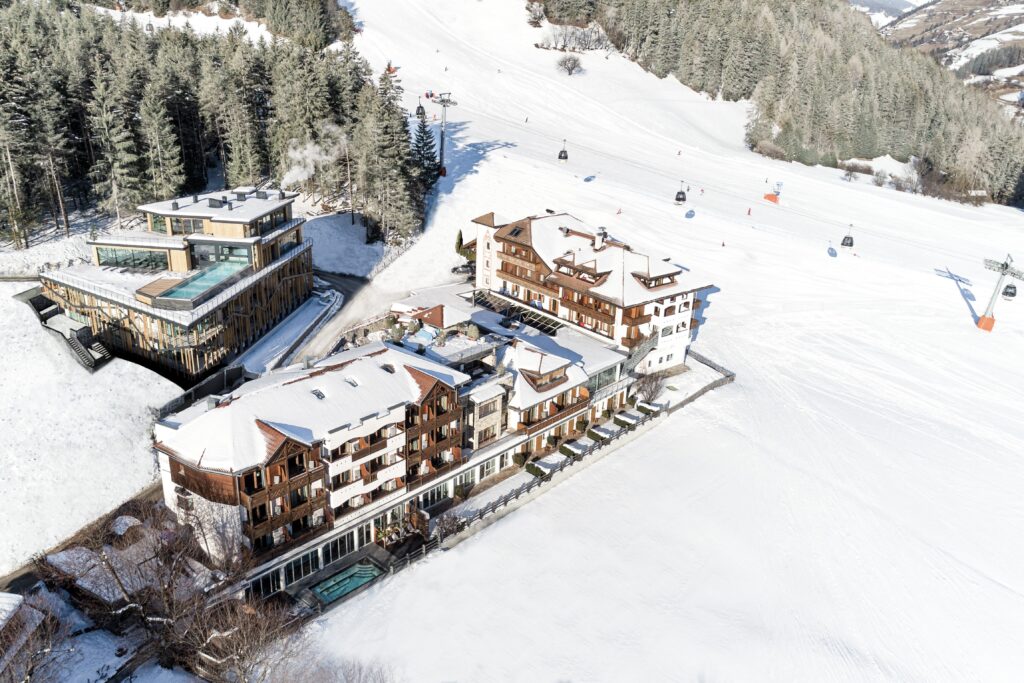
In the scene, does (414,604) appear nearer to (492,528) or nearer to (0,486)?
(492,528)

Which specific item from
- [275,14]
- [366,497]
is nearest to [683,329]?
[366,497]

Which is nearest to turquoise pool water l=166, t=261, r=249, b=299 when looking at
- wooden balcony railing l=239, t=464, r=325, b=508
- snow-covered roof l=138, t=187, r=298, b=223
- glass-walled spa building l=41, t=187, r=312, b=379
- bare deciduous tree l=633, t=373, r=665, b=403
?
glass-walled spa building l=41, t=187, r=312, b=379

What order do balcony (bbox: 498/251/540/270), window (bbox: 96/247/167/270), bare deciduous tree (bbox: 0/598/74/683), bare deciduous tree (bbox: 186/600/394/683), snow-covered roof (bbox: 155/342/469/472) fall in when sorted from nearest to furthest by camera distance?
1. bare deciduous tree (bbox: 0/598/74/683)
2. bare deciduous tree (bbox: 186/600/394/683)
3. snow-covered roof (bbox: 155/342/469/472)
4. window (bbox: 96/247/167/270)
5. balcony (bbox: 498/251/540/270)

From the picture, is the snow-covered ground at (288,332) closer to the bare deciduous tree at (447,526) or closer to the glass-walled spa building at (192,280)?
the glass-walled spa building at (192,280)

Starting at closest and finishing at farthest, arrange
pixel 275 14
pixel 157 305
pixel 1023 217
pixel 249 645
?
pixel 249 645 → pixel 157 305 → pixel 1023 217 → pixel 275 14

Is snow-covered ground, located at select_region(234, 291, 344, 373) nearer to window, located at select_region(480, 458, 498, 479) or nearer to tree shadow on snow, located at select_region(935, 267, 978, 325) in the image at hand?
window, located at select_region(480, 458, 498, 479)

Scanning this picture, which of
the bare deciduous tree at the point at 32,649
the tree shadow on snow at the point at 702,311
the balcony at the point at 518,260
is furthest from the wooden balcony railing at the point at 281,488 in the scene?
the tree shadow on snow at the point at 702,311

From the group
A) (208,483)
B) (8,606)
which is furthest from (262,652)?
(8,606)
